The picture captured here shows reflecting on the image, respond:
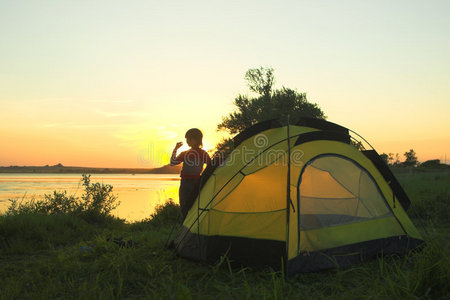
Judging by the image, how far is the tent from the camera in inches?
162

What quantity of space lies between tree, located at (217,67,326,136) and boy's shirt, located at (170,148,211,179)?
21.7m

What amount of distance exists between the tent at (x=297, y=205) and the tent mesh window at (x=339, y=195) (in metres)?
0.01

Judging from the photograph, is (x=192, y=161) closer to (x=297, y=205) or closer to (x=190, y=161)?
(x=190, y=161)

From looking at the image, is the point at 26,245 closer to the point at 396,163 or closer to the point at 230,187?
the point at 230,187

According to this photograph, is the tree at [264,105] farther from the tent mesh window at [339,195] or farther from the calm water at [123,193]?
the tent mesh window at [339,195]

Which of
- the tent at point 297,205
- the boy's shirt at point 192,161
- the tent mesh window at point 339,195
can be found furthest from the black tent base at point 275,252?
the boy's shirt at point 192,161

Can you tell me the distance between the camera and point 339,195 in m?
5.07

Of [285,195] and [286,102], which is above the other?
[286,102]

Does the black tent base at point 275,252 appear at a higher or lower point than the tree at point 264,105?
lower

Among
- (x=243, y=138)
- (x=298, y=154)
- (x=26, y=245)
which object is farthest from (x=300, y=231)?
(x=26, y=245)

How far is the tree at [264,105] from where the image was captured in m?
28.0

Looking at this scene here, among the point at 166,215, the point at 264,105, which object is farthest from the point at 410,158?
the point at 166,215

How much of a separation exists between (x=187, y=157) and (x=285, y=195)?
2182mm

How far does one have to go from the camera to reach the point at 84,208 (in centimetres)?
924
